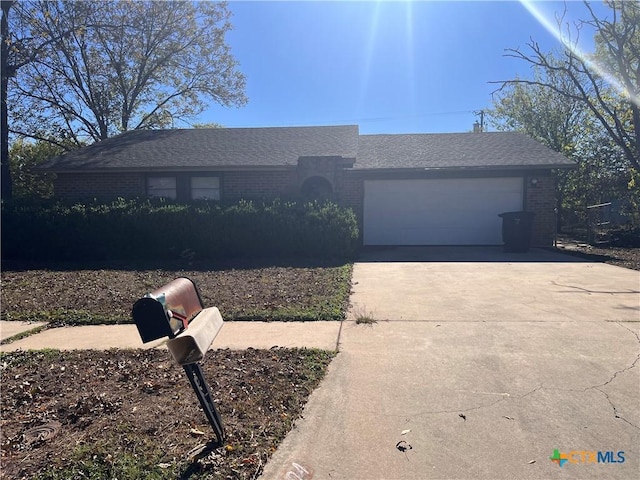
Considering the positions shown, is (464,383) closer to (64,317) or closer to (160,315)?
(160,315)

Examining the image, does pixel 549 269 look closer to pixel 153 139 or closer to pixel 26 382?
pixel 26 382

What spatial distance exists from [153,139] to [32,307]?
→ 12704mm

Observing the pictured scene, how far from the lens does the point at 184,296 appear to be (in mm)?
2805

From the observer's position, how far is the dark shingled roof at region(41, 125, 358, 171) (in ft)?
50.6

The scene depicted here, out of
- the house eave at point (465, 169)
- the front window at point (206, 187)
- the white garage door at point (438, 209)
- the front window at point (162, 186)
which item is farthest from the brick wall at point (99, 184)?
the white garage door at point (438, 209)

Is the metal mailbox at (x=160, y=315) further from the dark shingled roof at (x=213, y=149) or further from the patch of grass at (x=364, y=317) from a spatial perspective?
the dark shingled roof at (x=213, y=149)

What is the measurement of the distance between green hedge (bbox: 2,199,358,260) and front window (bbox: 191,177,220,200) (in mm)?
3159

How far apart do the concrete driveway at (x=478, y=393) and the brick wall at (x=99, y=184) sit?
11324mm

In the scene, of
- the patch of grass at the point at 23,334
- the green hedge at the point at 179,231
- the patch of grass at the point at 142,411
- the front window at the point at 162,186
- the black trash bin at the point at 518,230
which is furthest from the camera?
the front window at the point at 162,186

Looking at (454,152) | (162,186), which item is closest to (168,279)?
(162,186)

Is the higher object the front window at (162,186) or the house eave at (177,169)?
the house eave at (177,169)

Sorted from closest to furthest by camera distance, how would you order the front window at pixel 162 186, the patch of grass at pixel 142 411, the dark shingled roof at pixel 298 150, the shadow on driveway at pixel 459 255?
1. the patch of grass at pixel 142 411
2. the shadow on driveway at pixel 459 255
3. the dark shingled roof at pixel 298 150
4. the front window at pixel 162 186

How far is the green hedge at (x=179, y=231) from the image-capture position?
1195 cm

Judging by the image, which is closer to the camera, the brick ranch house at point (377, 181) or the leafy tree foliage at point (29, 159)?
the brick ranch house at point (377, 181)
